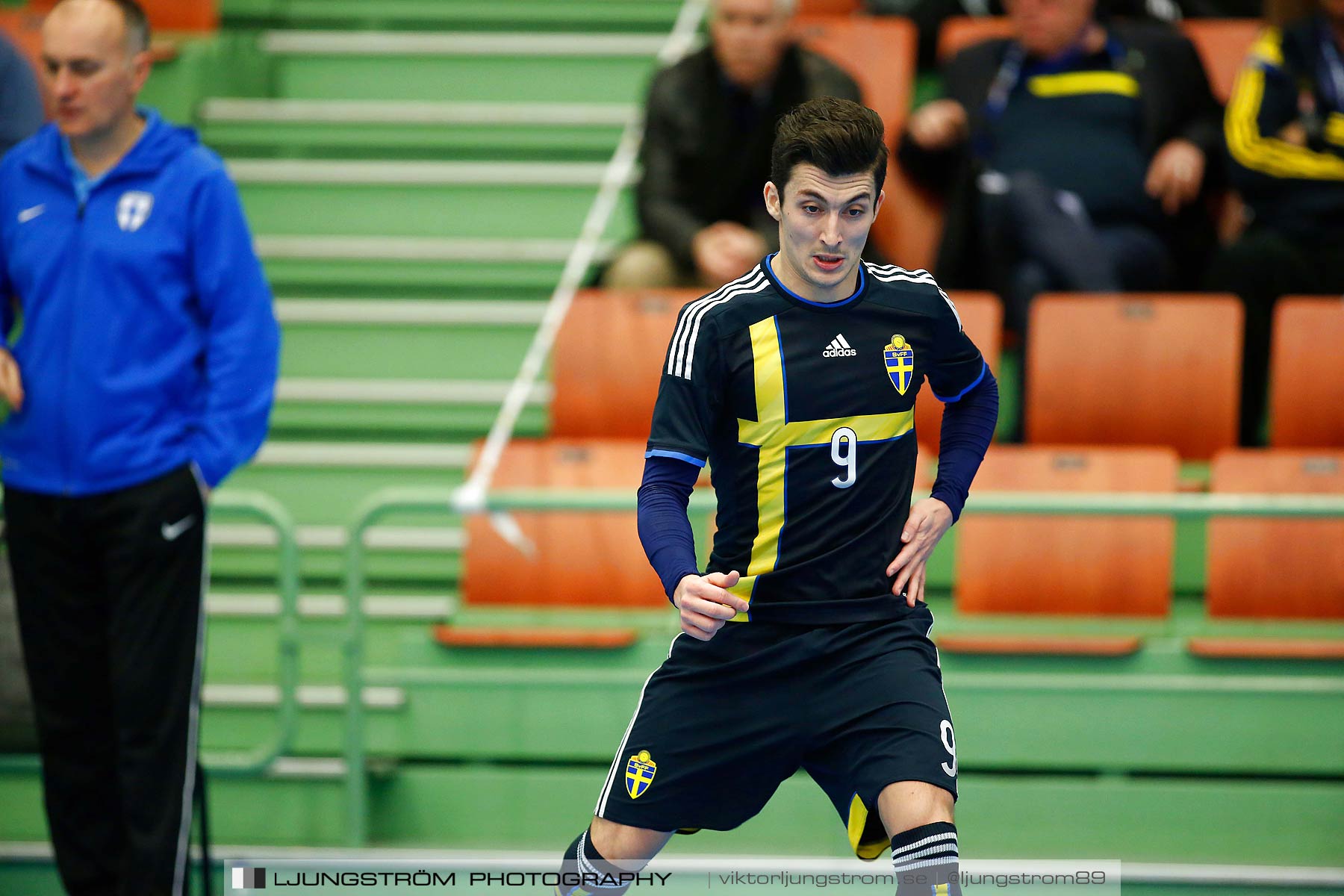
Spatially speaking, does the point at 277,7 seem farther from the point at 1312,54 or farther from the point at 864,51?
the point at 1312,54

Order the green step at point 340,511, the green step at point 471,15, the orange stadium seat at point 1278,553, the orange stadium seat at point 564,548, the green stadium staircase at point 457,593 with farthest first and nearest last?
the green step at point 471,15, the green step at point 340,511, the orange stadium seat at point 564,548, the orange stadium seat at point 1278,553, the green stadium staircase at point 457,593

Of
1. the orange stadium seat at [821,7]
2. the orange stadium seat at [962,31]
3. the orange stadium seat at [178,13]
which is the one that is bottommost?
the orange stadium seat at [962,31]

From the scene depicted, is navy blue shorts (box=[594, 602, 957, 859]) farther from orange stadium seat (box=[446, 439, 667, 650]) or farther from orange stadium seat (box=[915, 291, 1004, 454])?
orange stadium seat (box=[915, 291, 1004, 454])

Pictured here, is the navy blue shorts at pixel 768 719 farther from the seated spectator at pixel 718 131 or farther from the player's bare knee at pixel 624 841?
the seated spectator at pixel 718 131

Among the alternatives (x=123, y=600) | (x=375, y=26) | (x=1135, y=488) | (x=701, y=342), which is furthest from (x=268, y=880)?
(x=375, y=26)

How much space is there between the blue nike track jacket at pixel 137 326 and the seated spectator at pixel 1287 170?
3.31m

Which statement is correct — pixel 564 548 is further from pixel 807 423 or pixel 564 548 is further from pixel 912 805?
pixel 912 805

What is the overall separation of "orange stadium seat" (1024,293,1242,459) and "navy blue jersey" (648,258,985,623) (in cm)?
218

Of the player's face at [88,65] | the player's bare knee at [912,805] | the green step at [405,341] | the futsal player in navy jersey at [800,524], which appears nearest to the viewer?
the player's bare knee at [912,805]

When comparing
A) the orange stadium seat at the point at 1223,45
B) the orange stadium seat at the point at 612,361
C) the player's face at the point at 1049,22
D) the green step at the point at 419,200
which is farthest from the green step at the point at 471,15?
the orange stadium seat at the point at 612,361

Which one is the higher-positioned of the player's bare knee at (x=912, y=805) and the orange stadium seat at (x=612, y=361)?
the orange stadium seat at (x=612, y=361)

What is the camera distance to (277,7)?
727 centimetres

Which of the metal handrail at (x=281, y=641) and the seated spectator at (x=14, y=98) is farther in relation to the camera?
the metal handrail at (x=281, y=641)

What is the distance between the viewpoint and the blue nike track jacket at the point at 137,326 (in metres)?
3.76
